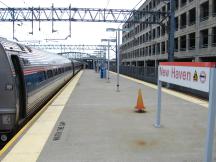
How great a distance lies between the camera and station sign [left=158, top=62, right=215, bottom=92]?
19.6ft

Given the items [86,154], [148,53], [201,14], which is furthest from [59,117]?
[148,53]

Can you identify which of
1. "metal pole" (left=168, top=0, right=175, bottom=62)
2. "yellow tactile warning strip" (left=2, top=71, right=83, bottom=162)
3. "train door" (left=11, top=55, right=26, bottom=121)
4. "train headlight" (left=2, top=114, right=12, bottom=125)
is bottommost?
"yellow tactile warning strip" (left=2, top=71, right=83, bottom=162)

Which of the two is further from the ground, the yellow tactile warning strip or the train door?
the train door

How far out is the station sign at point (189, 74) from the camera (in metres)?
5.99

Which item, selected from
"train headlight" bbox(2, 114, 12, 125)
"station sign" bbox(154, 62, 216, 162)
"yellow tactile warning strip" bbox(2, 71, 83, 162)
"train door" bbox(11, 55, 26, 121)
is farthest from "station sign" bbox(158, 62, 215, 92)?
"train headlight" bbox(2, 114, 12, 125)

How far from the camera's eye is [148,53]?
223 ft

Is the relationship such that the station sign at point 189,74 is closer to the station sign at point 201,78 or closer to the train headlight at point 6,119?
the station sign at point 201,78

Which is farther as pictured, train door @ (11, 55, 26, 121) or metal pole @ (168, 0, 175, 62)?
metal pole @ (168, 0, 175, 62)

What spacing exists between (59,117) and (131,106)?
11.9ft

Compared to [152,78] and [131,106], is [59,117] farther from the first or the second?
[152,78]

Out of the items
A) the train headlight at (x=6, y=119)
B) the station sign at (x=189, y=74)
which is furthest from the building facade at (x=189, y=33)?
the train headlight at (x=6, y=119)

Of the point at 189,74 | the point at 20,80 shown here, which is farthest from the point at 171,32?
the point at 189,74

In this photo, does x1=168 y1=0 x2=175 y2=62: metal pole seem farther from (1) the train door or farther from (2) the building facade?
(1) the train door

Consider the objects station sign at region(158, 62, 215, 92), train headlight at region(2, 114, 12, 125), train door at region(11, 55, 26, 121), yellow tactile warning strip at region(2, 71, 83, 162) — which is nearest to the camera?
station sign at region(158, 62, 215, 92)
